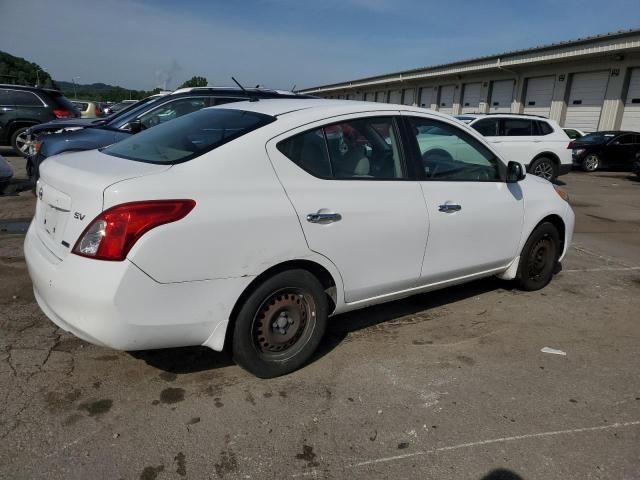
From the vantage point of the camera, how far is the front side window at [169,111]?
7492 millimetres

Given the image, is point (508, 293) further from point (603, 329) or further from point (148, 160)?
point (148, 160)

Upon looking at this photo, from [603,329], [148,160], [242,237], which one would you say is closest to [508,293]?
[603,329]

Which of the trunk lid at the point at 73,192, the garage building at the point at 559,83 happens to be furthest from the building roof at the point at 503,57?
the trunk lid at the point at 73,192

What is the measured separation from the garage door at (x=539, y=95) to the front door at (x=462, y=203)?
23137 millimetres

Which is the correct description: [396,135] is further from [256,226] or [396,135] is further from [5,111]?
[5,111]

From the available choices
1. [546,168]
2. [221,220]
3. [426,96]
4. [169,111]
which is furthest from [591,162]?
[426,96]

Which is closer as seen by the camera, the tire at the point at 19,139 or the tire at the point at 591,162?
the tire at the point at 19,139

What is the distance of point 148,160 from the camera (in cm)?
306

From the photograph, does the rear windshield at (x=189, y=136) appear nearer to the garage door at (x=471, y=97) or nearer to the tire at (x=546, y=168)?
the tire at (x=546, y=168)

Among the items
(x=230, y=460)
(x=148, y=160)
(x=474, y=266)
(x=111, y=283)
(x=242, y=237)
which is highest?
(x=148, y=160)

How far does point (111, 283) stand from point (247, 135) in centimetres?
111

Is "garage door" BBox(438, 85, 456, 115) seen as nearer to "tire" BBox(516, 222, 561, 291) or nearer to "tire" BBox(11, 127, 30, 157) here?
"tire" BBox(11, 127, 30, 157)

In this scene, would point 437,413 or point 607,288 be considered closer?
point 437,413

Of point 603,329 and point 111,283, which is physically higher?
point 111,283
